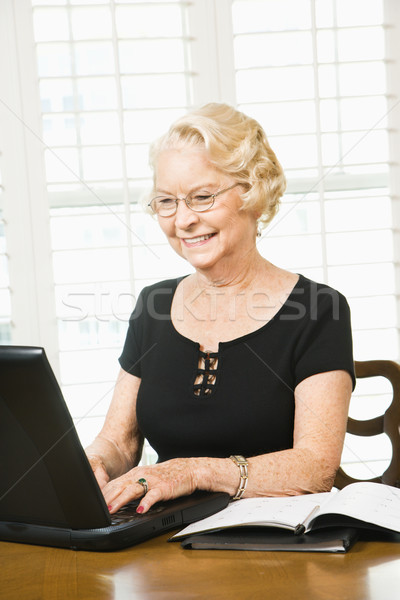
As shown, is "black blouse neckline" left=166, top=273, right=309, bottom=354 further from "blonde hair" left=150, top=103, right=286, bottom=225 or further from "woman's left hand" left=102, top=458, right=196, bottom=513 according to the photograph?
"woman's left hand" left=102, top=458, right=196, bottom=513

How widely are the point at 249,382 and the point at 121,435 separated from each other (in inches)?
13.9

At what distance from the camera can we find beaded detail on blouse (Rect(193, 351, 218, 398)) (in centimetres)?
157

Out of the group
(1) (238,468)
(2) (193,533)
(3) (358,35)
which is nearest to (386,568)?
(2) (193,533)

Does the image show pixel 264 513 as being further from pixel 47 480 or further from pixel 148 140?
pixel 148 140

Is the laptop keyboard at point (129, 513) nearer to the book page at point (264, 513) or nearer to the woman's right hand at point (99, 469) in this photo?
the book page at point (264, 513)

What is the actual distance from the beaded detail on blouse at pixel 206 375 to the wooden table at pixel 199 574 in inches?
22.5

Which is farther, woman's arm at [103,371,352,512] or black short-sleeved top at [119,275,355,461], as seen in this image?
black short-sleeved top at [119,275,355,461]

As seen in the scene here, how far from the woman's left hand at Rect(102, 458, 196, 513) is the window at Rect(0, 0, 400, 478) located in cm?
152

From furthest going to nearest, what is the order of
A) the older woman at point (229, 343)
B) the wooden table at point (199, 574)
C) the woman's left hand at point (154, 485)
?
the older woman at point (229, 343) < the woman's left hand at point (154, 485) < the wooden table at point (199, 574)

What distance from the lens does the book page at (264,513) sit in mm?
1011

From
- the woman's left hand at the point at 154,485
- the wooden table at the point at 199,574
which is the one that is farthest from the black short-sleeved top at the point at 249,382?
the wooden table at the point at 199,574

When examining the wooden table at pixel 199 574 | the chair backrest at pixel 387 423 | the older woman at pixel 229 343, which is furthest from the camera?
the chair backrest at pixel 387 423

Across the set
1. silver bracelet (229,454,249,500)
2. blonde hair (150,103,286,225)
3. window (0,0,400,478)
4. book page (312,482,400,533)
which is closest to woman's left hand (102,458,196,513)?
silver bracelet (229,454,249,500)

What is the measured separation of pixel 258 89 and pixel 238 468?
6.11 feet
